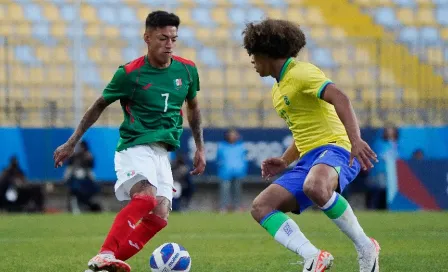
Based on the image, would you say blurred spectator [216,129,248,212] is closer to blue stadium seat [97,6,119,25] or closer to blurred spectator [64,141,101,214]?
blurred spectator [64,141,101,214]

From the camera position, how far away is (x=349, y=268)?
7.84 m

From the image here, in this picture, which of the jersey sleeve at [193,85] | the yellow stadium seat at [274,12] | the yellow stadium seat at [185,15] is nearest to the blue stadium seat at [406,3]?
the yellow stadium seat at [274,12]

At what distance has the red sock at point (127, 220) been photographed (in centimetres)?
675

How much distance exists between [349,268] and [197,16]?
47.3 ft

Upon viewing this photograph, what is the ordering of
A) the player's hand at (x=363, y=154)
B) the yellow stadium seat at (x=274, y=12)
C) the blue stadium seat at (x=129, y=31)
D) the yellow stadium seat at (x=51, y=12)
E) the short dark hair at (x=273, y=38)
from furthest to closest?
the yellow stadium seat at (x=274, y=12), the yellow stadium seat at (x=51, y=12), the blue stadium seat at (x=129, y=31), the short dark hair at (x=273, y=38), the player's hand at (x=363, y=154)

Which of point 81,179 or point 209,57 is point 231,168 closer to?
point 209,57

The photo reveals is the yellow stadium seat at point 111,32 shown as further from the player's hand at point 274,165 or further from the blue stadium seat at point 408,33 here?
the player's hand at point 274,165

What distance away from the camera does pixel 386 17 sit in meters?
22.1

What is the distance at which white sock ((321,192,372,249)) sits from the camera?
6719 millimetres

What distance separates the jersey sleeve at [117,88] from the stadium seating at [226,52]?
1242 centimetres

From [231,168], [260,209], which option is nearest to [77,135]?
[260,209]

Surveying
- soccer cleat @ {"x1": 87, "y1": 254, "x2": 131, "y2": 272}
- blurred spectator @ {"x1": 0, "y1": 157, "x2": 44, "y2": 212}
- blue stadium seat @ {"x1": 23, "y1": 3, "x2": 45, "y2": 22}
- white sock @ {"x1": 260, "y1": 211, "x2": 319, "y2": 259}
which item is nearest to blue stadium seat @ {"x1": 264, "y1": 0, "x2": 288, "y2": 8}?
blue stadium seat @ {"x1": 23, "y1": 3, "x2": 45, "y2": 22}

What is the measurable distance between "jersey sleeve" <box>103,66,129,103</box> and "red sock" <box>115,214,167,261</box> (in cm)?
93

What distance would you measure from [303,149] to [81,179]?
1240 cm
